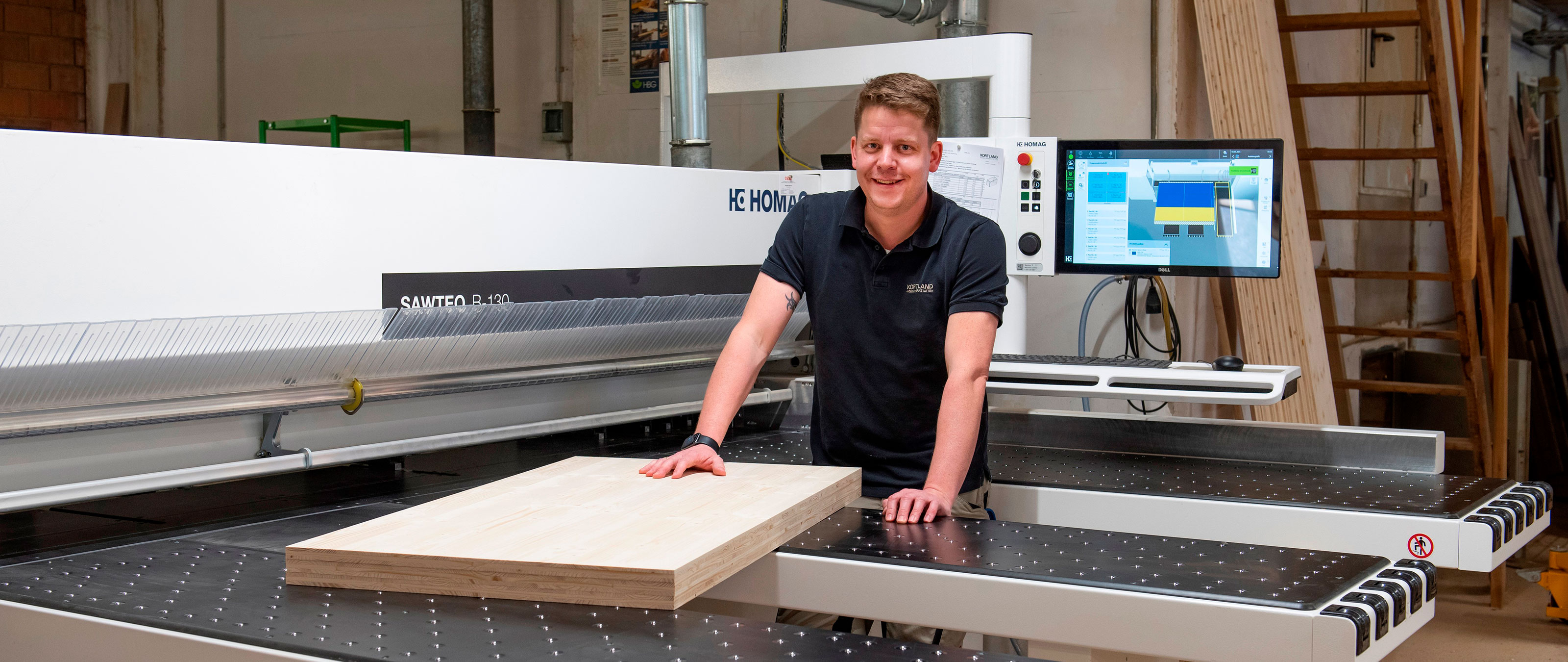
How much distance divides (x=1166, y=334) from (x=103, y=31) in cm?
569

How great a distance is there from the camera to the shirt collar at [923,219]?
6.49 ft

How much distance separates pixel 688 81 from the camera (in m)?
3.04

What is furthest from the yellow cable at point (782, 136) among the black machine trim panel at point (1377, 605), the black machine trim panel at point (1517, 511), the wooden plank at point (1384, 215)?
the black machine trim panel at point (1377, 605)

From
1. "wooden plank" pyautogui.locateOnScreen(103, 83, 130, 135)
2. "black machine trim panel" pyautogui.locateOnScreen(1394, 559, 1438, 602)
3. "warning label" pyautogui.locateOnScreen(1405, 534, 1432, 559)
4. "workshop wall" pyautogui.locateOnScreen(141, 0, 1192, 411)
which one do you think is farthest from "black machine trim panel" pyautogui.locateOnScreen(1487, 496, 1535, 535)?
"wooden plank" pyautogui.locateOnScreen(103, 83, 130, 135)

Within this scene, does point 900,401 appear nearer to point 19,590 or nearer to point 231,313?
point 231,313

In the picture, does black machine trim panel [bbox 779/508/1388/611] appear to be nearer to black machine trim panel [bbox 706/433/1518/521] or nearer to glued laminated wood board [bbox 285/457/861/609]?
glued laminated wood board [bbox 285/457/861/609]

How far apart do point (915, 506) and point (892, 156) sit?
0.55 meters

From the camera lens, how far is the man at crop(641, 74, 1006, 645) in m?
1.88

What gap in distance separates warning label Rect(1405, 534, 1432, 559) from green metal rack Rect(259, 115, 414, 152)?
4.48m

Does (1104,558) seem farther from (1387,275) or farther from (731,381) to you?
(1387,275)

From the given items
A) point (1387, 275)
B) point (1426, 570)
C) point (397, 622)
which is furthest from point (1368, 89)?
point (397, 622)

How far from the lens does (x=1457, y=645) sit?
12.5 ft

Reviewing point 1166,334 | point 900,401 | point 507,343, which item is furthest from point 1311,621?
point 1166,334

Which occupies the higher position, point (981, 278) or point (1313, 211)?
point (1313, 211)
